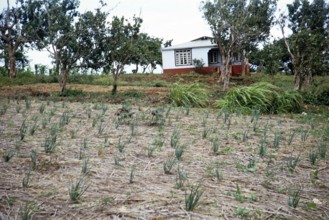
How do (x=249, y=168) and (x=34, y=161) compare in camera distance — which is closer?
(x=34, y=161)

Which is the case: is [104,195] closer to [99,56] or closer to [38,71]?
[99,56]

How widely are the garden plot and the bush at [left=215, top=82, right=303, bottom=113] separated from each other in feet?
12.7

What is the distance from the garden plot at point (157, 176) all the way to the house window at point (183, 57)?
27411mm

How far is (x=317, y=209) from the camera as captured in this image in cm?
239

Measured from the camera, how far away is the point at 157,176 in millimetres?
2930

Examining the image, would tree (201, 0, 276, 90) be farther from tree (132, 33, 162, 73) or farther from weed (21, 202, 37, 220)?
weed (21, 202, 37, 220)

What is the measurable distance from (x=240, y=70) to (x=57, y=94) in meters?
23.2

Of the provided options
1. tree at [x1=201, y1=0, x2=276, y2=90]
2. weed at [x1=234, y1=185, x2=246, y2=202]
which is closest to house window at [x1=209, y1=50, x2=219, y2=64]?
tree at [x1=201, y1=0, x2=276, y2=90]

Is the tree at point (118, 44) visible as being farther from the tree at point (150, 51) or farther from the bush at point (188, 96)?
the bush at point (188, 96)

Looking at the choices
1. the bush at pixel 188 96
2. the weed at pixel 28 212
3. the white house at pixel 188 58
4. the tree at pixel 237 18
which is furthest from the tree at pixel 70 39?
the white house at pixel 188 58

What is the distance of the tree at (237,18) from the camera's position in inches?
733

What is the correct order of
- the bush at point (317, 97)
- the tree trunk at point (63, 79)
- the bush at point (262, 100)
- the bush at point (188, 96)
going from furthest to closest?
1. the tree trunk at point (63, 79)
2. the bush at point (317, 97)
3. the bush at point (188, 96)
4. the bush at point (262, 100)

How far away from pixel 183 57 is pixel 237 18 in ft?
45.1

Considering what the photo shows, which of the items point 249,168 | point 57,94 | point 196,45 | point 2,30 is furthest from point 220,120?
point 196,45
